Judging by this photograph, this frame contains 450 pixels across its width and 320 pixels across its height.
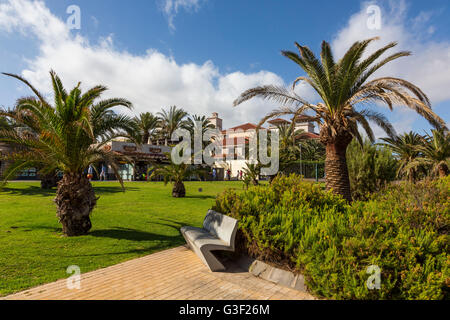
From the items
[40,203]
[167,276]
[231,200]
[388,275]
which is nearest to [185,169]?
[40,203]

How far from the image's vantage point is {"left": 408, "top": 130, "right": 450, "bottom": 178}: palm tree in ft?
41.4

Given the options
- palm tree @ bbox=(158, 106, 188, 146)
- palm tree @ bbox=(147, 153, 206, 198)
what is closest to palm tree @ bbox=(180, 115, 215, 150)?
palm tree @ bbox=(158, 106, 188, 146)

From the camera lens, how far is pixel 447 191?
251 inches

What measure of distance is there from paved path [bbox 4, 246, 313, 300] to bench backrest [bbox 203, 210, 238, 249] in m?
0.61

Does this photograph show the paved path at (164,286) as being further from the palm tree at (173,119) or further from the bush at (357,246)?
the palm tree at (173,119)

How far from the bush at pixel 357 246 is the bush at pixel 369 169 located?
22.2 feet

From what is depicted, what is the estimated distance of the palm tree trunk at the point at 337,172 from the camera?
9352 mm

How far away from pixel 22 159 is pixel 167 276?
503 cm

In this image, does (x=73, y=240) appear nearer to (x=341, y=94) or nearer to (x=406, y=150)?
(x=341, y=94)

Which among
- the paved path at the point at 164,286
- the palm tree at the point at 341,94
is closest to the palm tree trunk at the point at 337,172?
the palm tree at the point at 341,94

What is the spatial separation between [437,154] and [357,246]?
13.1 m

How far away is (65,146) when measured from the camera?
6.50 meters

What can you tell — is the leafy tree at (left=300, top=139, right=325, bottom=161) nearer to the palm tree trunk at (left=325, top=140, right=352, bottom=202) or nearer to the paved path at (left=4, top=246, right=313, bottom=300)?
the palm tree trunk at (left=325, top=140, right=352, bottom=202)
